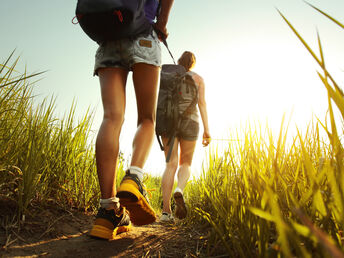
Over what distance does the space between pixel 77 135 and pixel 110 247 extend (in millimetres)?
944

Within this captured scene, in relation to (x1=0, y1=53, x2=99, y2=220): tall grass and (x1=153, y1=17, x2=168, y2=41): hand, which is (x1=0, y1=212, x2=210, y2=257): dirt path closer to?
(x1=0, y1=53, x2=99, y2=220): tall grass

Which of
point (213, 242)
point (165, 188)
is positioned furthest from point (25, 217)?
point (165, 188)

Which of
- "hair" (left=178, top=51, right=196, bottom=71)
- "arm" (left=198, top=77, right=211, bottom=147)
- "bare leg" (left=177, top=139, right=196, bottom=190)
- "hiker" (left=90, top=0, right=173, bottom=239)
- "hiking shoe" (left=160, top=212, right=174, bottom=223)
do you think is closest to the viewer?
"hiker" (left=90, top=0, right=173, bottom=239)

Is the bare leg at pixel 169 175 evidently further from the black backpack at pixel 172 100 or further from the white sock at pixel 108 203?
the white sock at pixel 108 203

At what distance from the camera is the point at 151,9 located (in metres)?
1.68

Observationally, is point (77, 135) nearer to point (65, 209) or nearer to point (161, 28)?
point (65, 209)

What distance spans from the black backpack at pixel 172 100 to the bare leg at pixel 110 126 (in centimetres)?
144

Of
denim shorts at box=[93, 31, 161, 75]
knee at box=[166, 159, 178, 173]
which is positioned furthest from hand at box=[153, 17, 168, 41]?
knee at box=[166, 159, 178, 173]

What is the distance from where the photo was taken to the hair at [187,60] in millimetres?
3613

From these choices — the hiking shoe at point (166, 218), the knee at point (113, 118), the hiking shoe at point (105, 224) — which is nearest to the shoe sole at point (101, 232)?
the hiking shoe at point (105, 224)

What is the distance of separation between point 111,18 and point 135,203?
3.32 ft

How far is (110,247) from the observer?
132 cm

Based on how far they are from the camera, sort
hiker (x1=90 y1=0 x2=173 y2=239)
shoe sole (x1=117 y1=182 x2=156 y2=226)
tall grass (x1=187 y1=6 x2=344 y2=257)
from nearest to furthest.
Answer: tall grass (x1=187 y1=6 x2=344 y2=257), shoe sole (x1=117 y1=182 x2=156 y2=226), hiker (x1=90 y1=0 x2=173 y2=239)

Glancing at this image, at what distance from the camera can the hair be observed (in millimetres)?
3613
